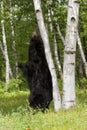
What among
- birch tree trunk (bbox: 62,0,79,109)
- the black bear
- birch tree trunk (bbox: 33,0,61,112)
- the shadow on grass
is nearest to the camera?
birch tree trunk (bbox: 62,0,79,109)

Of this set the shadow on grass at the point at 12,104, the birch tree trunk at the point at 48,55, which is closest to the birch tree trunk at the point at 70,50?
the birch tree trunk at the point at 48,55

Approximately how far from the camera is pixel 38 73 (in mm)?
12586

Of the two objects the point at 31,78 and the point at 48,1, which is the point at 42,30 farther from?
the point at 48,1

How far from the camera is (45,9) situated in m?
26.4

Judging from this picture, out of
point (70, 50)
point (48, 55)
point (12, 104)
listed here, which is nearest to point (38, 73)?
point (48, 55)

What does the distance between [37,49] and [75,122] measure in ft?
19.4

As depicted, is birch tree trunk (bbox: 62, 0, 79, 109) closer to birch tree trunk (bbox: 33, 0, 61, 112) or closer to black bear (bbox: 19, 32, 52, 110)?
birch tree trunk (bbox: 33, 0, 61, 112)

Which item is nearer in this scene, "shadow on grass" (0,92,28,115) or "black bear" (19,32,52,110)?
"black bear" (19,32,52,110)

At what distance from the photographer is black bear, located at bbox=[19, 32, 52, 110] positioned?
12.5 m

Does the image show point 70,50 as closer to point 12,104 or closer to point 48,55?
point 48,55

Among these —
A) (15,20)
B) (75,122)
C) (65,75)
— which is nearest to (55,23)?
(15,20)

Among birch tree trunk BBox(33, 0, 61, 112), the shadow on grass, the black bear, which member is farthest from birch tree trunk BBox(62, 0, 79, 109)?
the shadow on grass

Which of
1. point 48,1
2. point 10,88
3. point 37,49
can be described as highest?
point 48,1

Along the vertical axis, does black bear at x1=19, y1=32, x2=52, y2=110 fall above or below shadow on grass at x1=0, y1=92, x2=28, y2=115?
above
